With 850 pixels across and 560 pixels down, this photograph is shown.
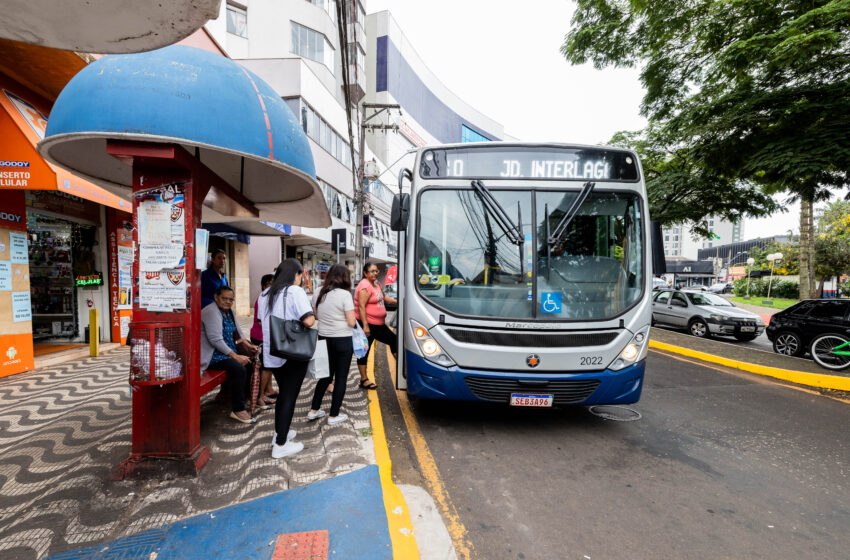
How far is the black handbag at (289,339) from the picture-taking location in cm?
327

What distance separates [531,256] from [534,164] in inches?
41.1

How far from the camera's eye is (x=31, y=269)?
300 inches

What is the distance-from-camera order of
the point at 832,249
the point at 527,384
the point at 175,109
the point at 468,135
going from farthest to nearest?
the point at 468,135
the point at 832,249
the point at 527,384
the point at 175,109

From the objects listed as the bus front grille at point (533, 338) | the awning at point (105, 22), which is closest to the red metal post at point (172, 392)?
the awning at point (105, 22)

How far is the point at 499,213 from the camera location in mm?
4160

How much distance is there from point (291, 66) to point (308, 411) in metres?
16.5

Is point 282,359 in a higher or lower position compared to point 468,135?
lower

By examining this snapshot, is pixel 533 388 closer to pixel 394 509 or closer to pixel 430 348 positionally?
pixel 430 348

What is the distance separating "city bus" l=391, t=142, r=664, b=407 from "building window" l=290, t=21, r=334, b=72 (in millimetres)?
19965

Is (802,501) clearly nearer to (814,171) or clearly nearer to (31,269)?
(814,171)

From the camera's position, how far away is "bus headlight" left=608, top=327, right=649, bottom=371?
3895 millimetres

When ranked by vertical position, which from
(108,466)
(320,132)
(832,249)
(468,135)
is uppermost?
(468,135)

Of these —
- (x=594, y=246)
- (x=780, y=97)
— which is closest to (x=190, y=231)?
(x=594, y=246)

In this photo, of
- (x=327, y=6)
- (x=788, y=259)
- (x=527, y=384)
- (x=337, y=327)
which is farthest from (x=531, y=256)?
(x=788, y=259)
